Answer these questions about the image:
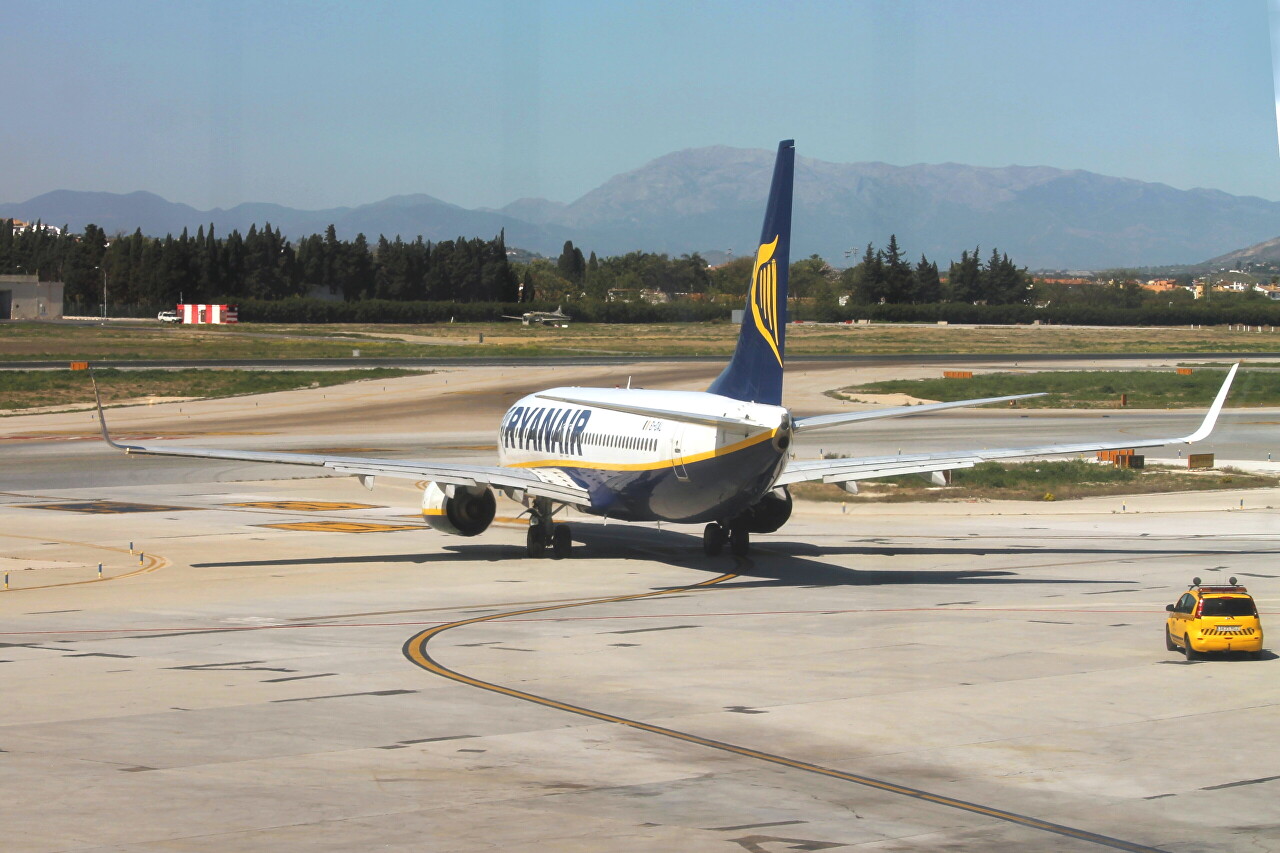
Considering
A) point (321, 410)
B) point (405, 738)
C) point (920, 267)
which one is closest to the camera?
point (405, 738)

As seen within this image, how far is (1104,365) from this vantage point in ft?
422

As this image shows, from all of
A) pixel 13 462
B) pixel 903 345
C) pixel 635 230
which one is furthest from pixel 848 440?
pixel 903 345

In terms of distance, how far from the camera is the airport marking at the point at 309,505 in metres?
52.9

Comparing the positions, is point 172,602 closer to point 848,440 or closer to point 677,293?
point 848,440

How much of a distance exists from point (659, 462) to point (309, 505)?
22.1 m

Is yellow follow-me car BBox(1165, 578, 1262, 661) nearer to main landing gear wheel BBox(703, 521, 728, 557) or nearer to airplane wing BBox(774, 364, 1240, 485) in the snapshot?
airplane wing BBox(774, 364, 1240, 485)

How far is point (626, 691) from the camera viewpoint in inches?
919

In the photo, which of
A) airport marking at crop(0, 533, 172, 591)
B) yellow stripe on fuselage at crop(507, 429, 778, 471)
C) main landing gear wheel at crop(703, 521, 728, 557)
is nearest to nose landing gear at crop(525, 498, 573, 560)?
yellow stripe on fuselage at crop(507, 429, 778, 471)

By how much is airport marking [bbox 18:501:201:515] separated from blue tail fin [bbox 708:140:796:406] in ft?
83.7

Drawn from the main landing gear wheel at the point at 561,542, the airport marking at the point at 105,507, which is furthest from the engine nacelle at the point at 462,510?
the airport marking at the point at 105,507

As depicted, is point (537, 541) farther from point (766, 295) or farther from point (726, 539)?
point (766, 295)

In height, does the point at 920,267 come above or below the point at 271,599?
above

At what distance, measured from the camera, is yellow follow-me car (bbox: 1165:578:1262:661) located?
83.1ft

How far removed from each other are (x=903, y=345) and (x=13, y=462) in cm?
11179
